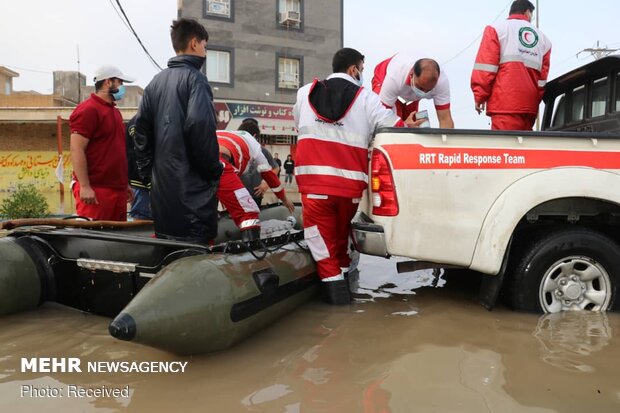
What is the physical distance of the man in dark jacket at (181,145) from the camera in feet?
10.6

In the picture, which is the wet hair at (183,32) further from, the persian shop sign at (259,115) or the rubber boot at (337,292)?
the persian shop sign at (259,115)

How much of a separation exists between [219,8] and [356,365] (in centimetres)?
2585

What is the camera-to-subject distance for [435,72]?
4.18m

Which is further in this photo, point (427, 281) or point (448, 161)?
point (427, 281)

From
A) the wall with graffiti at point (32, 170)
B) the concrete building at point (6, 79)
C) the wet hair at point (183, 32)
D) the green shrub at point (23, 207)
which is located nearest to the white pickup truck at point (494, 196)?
the wet hair at point (183, 32)

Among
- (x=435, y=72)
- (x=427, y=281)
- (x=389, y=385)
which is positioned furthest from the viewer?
(x=427, y=281)

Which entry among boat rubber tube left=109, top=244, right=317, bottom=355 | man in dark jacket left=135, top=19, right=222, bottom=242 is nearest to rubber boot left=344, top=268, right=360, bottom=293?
boat rubber tube left=109, top=244, right=317, bottom=355

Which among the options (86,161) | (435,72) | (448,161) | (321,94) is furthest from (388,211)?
(86,161)

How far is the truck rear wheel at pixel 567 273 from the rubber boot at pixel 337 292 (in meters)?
1.24

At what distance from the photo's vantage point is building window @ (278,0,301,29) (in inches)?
1054

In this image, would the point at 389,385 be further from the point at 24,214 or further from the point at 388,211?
the point at 24,214

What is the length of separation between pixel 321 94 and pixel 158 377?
240 cm

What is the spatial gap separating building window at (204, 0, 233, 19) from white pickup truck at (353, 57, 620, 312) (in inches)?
960

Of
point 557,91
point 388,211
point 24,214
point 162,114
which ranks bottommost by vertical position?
point 24,214
